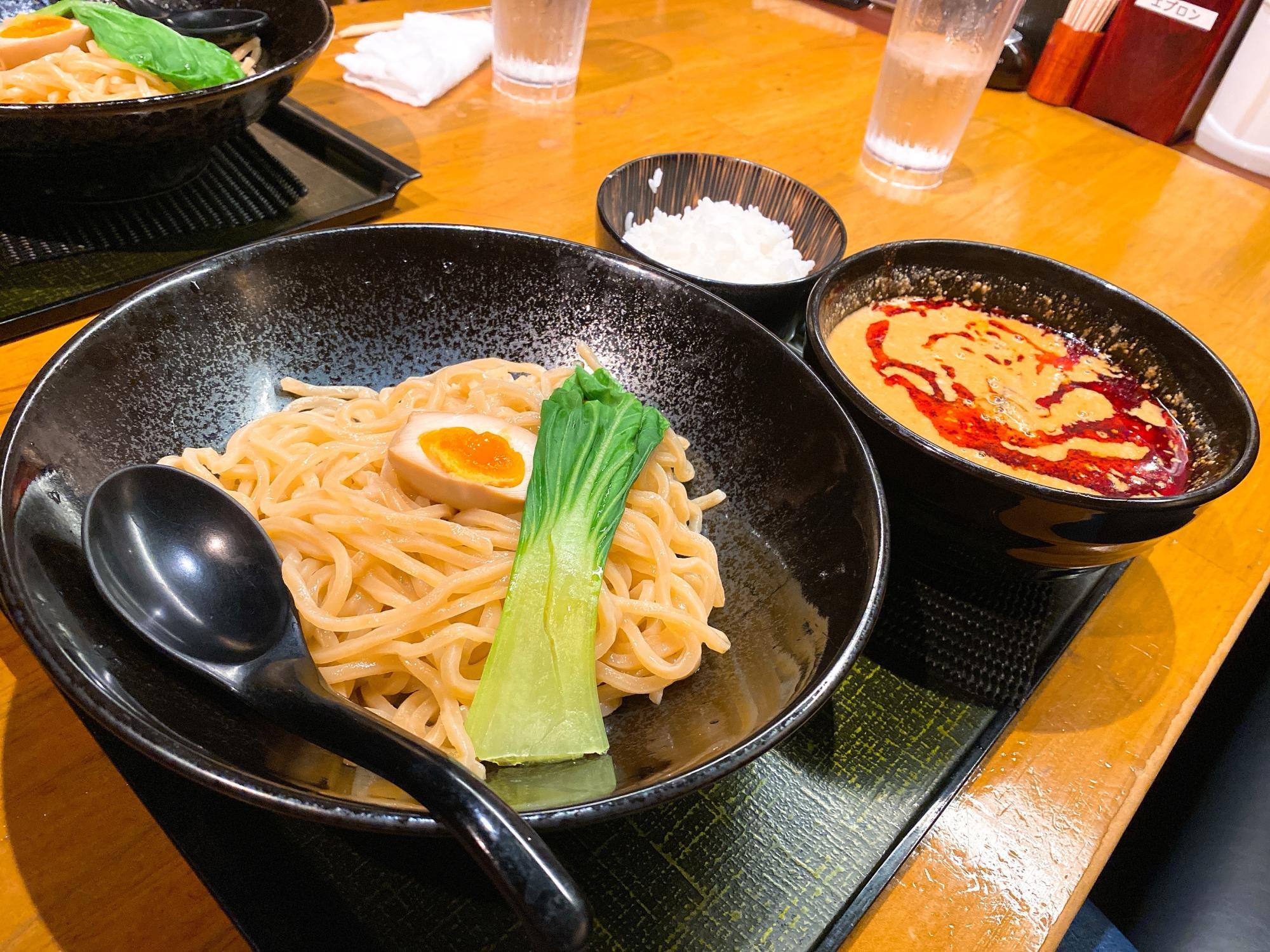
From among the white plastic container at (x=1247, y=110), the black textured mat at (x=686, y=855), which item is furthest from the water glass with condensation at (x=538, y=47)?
the white plastic container at (x=1247, y=110)

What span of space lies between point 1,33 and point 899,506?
2.18 m

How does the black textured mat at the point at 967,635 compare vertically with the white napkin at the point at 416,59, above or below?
below

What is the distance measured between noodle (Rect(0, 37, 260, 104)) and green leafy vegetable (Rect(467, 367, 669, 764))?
133 centimetres

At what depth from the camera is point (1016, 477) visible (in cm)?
117

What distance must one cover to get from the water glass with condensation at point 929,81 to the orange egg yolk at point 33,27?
2.12 m

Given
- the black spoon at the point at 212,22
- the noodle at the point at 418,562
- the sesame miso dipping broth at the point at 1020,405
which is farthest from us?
the black spoon at the point at 212,22

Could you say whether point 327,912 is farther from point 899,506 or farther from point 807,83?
point 807,83

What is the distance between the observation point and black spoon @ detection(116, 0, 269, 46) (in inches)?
81.3

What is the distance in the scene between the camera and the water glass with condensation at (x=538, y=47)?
8.21ft

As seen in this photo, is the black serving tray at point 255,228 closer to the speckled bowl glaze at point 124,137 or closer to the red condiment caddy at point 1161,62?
the speckled bowl glaze at point 124,137

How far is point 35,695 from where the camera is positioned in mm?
1011

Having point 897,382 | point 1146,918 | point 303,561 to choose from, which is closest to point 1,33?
point 303,561

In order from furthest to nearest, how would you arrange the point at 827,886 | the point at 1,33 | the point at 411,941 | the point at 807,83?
the point at 807,83
the point at 1,33
the point at 827,886
the point at 411,941

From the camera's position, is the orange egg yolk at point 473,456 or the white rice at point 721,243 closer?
the orange egg yolk at point 473,456
